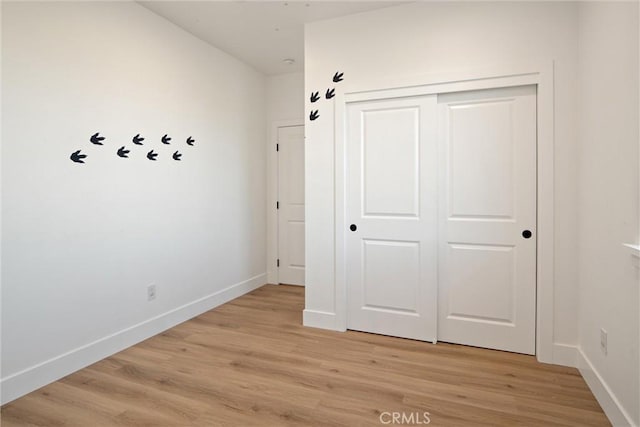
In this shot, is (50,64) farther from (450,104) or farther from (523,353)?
(523,353)

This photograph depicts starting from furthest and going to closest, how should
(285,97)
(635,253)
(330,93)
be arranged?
1. (285,97)
2. (330,93)
3. (635,253)

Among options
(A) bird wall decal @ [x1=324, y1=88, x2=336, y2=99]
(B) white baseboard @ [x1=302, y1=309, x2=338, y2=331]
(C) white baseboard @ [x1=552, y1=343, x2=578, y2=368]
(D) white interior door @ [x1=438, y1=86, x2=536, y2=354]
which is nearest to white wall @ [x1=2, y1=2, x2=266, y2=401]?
(B) white baseboard @ [x1=302, y1=309, x2=338, y2=331]

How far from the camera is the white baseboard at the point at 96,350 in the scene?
6.70ft

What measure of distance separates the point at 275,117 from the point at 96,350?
3213 mm

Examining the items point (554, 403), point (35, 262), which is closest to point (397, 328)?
point (554, 403)

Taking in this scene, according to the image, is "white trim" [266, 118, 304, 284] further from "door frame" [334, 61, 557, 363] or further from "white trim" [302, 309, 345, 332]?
"door frame" [334, 61, 557, 363]

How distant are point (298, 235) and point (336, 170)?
5.66ft

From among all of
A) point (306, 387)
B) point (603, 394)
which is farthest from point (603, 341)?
point (306, 387)

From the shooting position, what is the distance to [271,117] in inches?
179

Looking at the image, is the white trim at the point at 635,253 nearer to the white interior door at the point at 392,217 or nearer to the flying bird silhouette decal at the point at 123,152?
the white interior door at the point at 392,217

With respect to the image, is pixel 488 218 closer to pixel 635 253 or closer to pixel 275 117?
pixel 635 253

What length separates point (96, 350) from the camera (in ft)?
8.18

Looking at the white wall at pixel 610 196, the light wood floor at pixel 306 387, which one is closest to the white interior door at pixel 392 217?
the light wood floor at pixel 306 387

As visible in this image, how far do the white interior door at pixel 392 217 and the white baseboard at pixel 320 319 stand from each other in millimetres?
160
